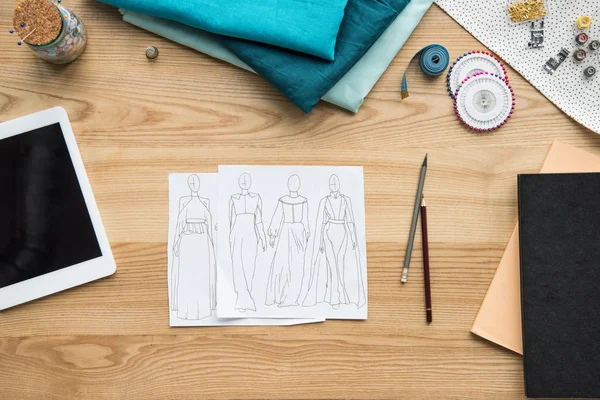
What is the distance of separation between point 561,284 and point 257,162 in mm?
494

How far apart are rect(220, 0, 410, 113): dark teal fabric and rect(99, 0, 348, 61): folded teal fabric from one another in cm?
1

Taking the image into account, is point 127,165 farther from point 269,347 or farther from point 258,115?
point 269,347

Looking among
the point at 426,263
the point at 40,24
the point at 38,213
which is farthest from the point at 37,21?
the point at 426,263

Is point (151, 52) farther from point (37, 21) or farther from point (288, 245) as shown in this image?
point (288, 245)

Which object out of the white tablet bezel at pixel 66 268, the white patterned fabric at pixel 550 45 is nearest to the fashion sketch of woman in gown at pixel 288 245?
the white tablet bezel at pixel 66 268

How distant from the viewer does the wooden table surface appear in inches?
29.6

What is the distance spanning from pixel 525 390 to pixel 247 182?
1.73ft

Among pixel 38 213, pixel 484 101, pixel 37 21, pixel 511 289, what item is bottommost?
pixel 511 289

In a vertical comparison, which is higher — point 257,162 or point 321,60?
point 321,60

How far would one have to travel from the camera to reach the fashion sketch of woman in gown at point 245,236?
75cm

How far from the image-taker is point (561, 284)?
0.73m

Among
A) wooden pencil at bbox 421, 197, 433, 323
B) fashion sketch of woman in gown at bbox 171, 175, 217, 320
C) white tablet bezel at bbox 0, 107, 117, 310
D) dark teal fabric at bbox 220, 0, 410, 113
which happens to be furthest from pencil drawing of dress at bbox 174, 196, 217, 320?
wooden pencil at bbox 421, 197, 433, 323

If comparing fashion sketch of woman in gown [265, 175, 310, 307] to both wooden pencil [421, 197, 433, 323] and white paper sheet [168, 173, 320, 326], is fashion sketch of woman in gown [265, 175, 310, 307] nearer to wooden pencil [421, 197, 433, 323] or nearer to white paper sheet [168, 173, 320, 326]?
white paper sheet [168, 173, 320, 326]

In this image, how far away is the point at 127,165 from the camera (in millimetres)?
767
